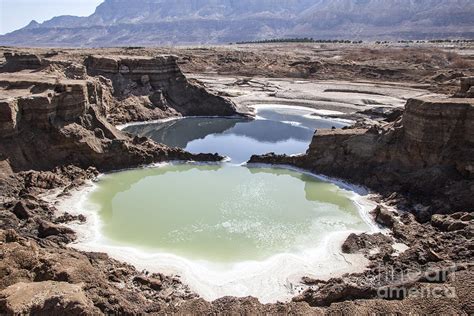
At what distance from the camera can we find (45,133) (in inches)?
1127

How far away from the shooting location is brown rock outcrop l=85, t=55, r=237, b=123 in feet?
153

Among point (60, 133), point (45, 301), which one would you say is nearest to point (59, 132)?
point (60, 133)

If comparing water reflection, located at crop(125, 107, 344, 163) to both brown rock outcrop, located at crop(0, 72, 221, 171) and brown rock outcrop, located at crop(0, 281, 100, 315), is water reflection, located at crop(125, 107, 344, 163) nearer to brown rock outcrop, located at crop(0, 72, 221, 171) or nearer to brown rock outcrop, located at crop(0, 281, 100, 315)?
brown rock outcrop, located at crop(0, 72, 221, 171)

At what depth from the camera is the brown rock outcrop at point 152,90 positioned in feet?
153

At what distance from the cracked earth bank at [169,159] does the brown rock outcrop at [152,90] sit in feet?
0.37

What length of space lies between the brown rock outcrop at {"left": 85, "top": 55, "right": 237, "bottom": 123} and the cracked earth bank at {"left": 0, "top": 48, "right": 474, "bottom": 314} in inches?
4.5

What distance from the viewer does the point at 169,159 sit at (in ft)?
108

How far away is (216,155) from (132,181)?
6.74m

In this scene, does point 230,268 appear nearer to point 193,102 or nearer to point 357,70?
point 193,102

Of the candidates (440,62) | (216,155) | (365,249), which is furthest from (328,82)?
(365,249)

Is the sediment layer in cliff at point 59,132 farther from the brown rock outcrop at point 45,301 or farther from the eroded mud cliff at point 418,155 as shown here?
the brown rock outcrop at point 45,301

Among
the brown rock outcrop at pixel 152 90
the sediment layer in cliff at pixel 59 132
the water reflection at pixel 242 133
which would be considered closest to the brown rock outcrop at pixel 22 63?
the sediment layer in cliff at pixel 59 132

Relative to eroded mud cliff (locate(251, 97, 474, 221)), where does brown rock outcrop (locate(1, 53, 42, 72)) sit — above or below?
above

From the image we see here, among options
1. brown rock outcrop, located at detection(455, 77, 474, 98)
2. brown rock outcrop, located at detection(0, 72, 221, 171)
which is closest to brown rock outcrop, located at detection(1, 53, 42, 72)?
brown rock outcrop, located at detection(0, 72, 221, 171)
